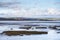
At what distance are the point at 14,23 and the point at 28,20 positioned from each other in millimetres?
145

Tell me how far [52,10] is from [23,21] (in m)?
0.32

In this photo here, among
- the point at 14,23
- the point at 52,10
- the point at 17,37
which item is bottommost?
the point at 17,37

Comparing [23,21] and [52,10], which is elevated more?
[52,10]

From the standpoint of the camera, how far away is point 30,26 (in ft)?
4.44

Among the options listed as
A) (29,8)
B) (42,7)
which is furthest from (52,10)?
(29,8)

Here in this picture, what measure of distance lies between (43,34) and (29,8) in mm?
299

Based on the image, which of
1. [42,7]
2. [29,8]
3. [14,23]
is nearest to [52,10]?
[42,7]

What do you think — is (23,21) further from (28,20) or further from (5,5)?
(5,5)

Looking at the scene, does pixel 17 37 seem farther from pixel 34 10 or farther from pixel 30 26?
pixel 34 10

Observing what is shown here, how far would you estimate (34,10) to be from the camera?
1370 mm

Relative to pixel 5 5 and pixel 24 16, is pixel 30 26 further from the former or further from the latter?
pixel 5 5

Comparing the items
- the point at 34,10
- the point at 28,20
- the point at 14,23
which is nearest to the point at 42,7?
the point at 34,10

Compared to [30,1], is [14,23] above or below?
below

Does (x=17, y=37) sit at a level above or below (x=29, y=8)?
below
